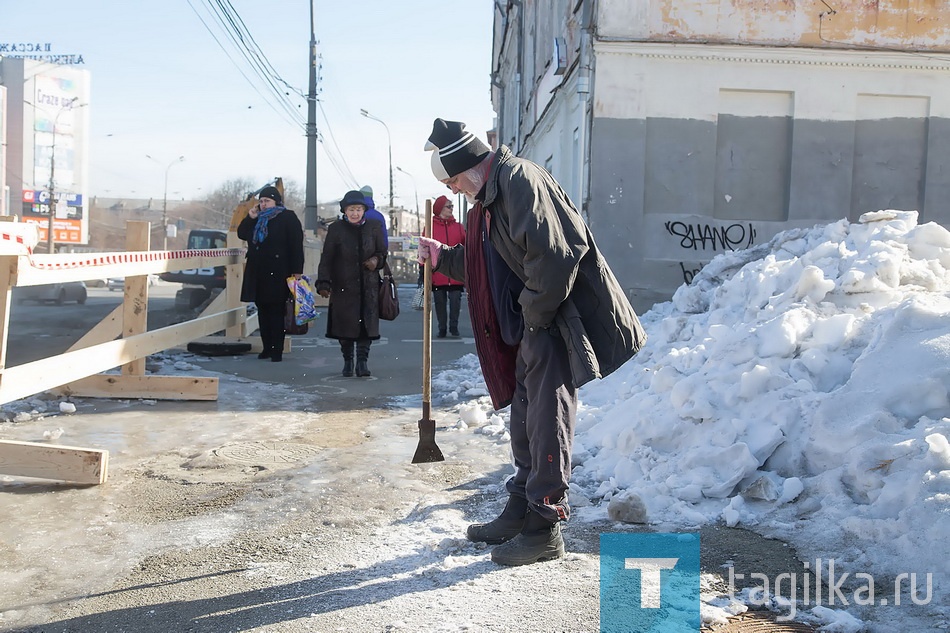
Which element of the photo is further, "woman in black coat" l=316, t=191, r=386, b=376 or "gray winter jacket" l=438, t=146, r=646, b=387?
"woman in black coat" l=316, t=191, r=386, b=376

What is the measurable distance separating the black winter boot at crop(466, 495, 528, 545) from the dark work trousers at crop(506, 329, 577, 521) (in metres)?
0.26

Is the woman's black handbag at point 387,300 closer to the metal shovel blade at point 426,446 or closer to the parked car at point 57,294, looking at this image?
the metal shovel blade at point 426,446

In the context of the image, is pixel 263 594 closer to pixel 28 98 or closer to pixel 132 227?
pixel 132 227

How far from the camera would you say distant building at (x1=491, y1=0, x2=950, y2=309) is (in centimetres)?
1207

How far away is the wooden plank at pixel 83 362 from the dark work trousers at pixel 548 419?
271cm

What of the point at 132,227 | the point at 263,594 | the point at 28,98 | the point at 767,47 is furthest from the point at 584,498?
the point at 28,98

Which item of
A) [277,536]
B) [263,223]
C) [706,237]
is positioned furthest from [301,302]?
[706,237]

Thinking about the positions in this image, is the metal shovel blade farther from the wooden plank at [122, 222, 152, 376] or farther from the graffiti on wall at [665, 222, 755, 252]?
the graffiti on wall at [665, 222, 755, 252]

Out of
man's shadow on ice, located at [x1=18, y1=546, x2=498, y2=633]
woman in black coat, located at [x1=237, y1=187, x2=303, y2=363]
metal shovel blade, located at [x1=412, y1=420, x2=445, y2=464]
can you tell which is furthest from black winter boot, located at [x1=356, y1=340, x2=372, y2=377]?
man's shadow on ice, located at [x1=18, y1=546, x2=498, y2=633]

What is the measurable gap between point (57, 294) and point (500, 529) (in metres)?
19.8

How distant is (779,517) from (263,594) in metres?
2.27

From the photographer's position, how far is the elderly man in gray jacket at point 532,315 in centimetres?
323

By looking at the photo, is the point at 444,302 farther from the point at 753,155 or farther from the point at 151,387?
the point at 151,387

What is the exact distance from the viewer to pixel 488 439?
5.70m
